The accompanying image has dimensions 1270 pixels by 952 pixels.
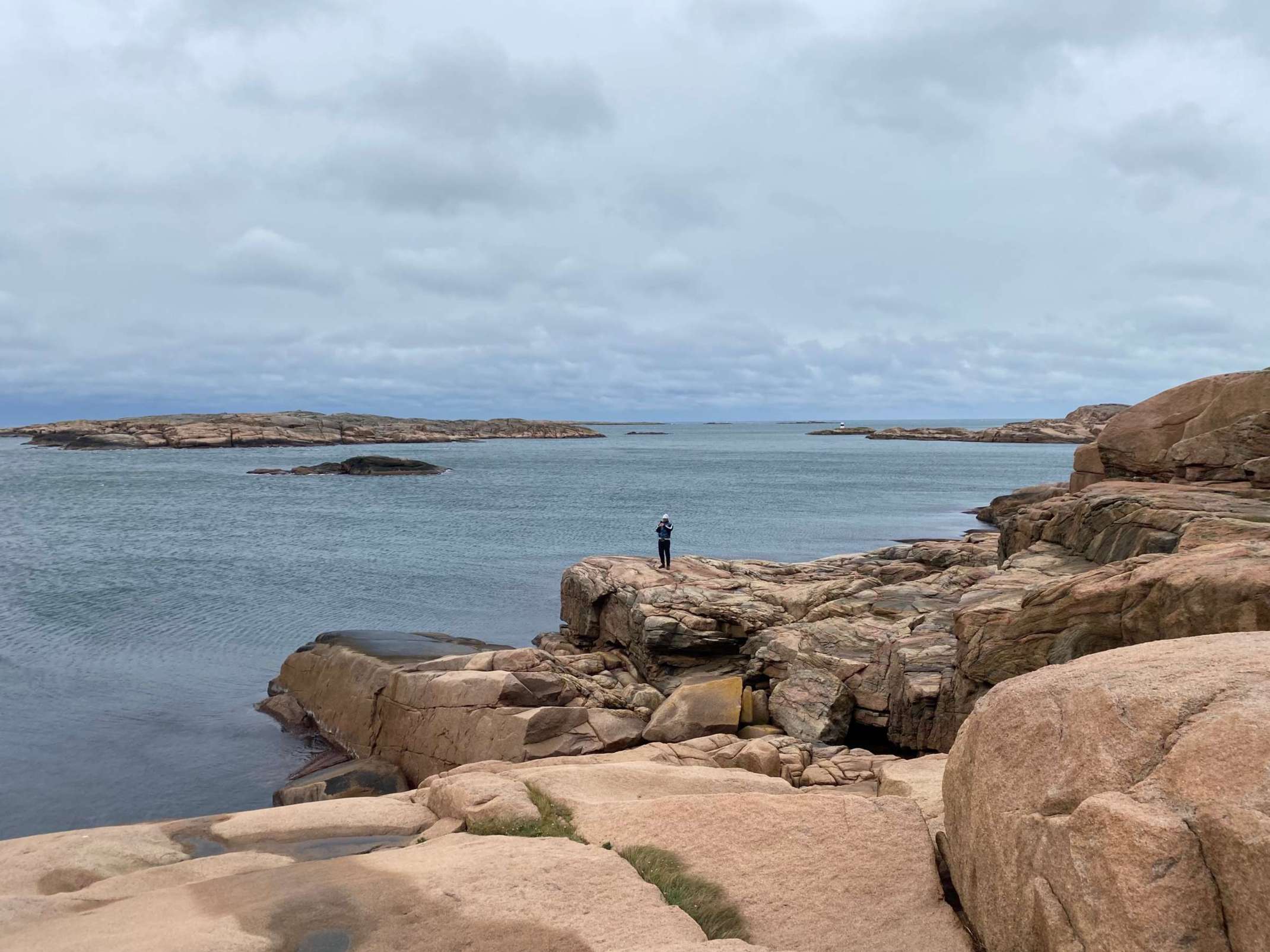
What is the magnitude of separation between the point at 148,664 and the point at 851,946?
26.5 metres

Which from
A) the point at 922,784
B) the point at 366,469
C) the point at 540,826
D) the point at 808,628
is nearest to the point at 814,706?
the point at 808,628

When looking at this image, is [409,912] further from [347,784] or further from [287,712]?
[287,712]

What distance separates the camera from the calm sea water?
67.3ft

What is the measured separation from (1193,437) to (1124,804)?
20.1 metres

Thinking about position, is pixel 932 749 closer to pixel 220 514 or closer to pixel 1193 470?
pixel 1193 470

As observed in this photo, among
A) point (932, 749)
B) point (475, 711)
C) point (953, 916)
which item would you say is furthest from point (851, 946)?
point (475, 711)

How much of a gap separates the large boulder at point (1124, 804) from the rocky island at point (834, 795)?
0.02 metres

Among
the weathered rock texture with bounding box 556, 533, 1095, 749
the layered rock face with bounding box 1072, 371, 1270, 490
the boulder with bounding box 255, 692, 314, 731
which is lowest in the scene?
the boulder with bounding box 255, 692, 314, 731

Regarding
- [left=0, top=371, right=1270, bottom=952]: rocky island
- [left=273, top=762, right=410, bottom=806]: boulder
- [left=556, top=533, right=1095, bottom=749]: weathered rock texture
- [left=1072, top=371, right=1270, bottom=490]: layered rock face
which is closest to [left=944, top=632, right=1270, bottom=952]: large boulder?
[left=0, top=371, right=1270, bottom=952]: rocky island

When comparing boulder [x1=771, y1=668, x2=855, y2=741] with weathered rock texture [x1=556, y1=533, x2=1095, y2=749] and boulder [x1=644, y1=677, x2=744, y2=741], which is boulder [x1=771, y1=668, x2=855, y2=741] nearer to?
weathered rock texture [x1=556, y1=533, x2=1095, y2=749]

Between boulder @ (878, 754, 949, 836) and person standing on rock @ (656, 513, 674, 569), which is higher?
person standing on rock @ (656, 513, 674, 569)

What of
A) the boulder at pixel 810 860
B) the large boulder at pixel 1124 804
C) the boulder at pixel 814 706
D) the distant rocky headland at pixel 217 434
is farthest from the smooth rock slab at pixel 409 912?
the distant rocky headland at pixel 217 434

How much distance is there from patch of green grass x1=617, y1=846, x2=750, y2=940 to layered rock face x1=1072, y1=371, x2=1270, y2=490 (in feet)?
57.8

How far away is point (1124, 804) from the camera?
580 cm
